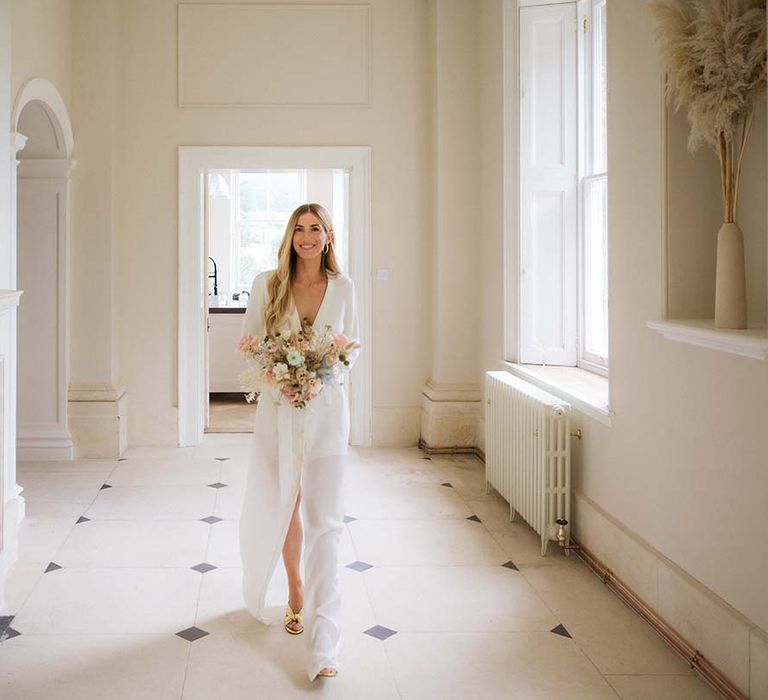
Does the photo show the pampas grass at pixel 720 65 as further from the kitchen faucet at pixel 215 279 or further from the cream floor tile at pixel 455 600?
the kitchen faucet at pixel 215 279

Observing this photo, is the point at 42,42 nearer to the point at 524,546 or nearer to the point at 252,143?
the point at 252,143

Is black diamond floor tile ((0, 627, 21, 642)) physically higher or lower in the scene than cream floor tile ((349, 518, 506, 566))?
lower

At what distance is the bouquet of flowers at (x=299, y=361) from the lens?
312 cm

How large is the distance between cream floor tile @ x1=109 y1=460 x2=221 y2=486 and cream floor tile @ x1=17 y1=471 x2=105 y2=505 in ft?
0.53

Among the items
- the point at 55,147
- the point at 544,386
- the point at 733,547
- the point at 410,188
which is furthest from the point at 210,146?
the point at 733,547

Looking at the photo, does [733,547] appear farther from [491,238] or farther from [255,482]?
[491,238]

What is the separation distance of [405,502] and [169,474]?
1.86 meters

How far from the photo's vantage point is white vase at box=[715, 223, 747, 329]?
294 centimetres

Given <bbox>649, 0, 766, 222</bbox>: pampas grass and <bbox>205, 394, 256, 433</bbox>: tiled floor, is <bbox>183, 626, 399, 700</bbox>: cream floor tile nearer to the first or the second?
<bbox>649, 0, 766, 222</bbox>: pampas grass

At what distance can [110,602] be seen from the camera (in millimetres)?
3812

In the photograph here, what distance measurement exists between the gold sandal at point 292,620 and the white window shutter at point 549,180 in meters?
2.81

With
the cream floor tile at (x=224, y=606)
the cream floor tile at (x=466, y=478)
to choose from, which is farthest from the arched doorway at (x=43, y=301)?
the cream floor tile at (x=224, y=606)

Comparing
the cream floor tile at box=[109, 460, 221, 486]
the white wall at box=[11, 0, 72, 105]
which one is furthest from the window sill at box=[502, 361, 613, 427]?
the white wall at box=[11, 0, 72, 105]

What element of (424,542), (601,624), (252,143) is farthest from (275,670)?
(252,143)
